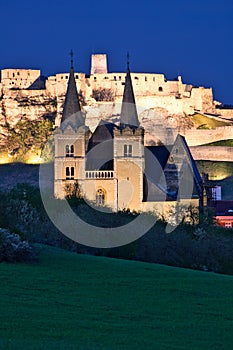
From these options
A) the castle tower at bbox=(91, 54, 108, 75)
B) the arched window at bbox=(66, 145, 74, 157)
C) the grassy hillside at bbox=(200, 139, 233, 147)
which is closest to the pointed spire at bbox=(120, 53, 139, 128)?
the arched window at bbox=(66, 145, 74, 157)

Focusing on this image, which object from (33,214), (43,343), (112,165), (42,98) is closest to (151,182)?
(112,165)

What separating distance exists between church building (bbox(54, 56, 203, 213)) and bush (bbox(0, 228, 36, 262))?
30.3m

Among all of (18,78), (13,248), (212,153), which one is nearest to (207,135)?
(212,153)

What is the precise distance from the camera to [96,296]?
17172 millimetres

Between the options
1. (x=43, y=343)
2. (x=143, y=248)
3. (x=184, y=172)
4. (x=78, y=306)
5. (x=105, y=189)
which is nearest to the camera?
(x=43, y=343)

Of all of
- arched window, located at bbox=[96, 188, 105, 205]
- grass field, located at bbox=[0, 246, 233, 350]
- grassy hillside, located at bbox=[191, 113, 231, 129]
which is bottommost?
grass field, located at bbox=[0, 246, 233, 350]

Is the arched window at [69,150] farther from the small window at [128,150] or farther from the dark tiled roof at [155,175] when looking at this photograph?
the dark tiled roof at [155,175]

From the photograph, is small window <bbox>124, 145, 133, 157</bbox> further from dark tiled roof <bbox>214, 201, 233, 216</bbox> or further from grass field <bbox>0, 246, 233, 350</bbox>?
grass field <bbox>0, 246, 233, 350</bbox>

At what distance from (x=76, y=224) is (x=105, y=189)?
77.6ft

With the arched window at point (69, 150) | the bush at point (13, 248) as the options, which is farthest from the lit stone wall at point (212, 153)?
the bush at point (13, 248)

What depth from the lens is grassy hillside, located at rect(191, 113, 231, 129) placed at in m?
119

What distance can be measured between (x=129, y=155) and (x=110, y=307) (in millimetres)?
39639

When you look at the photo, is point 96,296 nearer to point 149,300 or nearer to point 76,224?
point 149,300

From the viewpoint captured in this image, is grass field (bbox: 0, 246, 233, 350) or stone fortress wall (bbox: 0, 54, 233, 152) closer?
grass field (bbox: 0, 246, 233, 350)
